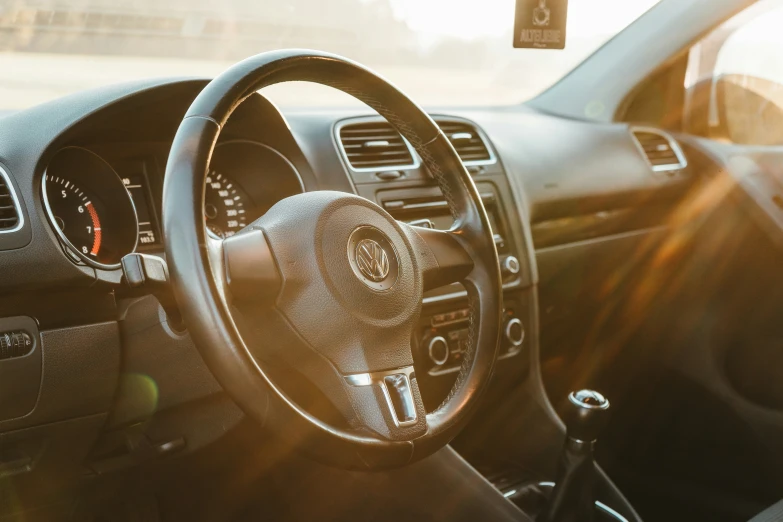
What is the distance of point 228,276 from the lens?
113 cm

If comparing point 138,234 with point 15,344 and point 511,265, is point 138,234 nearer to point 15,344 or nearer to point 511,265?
point 15,344

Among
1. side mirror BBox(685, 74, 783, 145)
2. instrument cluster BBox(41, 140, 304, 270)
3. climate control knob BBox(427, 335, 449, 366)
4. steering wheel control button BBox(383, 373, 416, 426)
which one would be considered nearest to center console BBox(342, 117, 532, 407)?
climate control knob BBox(427, 335, 449, 366)

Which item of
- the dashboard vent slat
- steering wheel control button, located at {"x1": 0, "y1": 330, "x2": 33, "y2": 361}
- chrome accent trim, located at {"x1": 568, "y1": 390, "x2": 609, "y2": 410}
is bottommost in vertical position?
chrome accent trim, located at {"x1": 568, "y1": 390, "x2": 609, "y2": 410}

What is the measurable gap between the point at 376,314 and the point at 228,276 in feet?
0.75

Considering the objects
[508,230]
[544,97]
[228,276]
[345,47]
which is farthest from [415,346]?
[345,47]

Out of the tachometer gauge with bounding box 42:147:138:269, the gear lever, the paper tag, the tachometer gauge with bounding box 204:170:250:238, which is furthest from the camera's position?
the paper tag

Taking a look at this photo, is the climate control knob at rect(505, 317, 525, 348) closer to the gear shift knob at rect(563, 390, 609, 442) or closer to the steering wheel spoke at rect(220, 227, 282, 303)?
the gear shift knob at rect(563, 390, 609, 442)

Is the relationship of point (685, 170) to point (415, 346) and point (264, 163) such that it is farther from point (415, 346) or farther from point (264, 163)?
point (264, 163)

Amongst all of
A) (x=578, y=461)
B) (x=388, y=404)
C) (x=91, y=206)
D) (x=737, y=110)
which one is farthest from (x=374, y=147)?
(x=737, y=110)

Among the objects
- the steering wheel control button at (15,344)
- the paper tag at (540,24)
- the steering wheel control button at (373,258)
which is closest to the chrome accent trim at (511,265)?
the paper tag at (540,24)

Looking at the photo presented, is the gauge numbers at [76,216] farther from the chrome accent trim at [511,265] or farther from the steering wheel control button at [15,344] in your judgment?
the chrome accent trim at [511,265]

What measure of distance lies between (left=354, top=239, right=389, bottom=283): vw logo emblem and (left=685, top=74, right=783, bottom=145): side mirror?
6.94 feet

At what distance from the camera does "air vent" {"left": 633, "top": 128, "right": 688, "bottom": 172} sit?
282 centimetres

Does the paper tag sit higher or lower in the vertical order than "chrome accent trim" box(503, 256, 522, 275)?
higher
